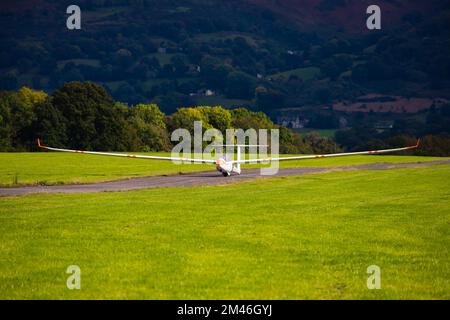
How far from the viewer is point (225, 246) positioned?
797 inches

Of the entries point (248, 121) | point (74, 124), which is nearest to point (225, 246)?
point (74, 124)

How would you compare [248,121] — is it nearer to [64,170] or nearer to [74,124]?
[74,124]

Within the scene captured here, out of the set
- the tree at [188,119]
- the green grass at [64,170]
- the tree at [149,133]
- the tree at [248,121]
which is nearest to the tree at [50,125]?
the tree at [149,133]

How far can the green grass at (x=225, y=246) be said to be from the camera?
15188mm

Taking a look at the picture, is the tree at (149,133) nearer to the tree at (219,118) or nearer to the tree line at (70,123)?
the tree line at (70,123)

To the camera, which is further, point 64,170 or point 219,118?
point 219,118

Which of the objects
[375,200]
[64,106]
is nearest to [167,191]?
[375,200]

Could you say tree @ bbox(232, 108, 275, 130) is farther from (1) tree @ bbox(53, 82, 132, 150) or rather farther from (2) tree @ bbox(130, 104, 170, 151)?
(1) tree @ bbox(53, 82, 132, 150)

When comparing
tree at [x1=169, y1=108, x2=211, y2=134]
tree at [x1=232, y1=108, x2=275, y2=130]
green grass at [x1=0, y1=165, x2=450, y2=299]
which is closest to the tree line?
tree at [x1=169, y1=108, x2=211, y2=134]

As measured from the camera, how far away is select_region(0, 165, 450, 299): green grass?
15188mm

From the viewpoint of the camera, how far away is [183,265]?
17422mm

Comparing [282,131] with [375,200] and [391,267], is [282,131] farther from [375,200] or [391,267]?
[391,267]

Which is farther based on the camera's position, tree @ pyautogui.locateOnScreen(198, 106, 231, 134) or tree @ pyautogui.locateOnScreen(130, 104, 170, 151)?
tree @ pyautogui.locateOnScreen(198, 106, 231, 134)
